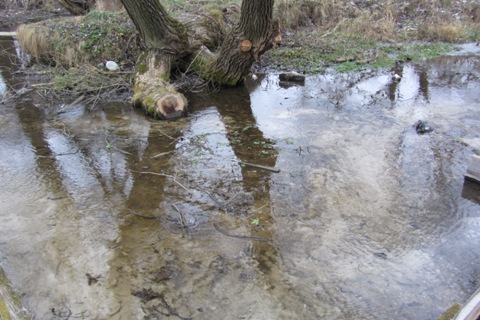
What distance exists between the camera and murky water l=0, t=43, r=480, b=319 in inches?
119

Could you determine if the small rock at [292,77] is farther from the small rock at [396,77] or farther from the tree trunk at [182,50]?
the small rock at [396,77]

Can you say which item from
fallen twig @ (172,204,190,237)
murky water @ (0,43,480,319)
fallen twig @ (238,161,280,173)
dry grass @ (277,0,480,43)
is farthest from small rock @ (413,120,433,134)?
dry grass @ (277,0,480,43)

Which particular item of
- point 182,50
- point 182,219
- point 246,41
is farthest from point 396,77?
point 182,219

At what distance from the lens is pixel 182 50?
7.84 m

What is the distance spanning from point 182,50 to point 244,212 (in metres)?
4.84

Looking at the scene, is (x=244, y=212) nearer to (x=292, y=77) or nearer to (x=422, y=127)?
(x=422, y=127)

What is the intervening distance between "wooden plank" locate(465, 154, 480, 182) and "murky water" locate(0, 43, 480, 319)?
131 mm

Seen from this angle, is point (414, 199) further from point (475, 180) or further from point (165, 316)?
point (165, 316)

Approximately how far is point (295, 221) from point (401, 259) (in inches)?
39.4

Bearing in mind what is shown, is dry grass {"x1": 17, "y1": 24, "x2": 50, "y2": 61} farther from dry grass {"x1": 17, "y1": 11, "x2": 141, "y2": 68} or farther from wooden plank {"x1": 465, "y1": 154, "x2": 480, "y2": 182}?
wooden plank {"x1": 465, "y1": 154, "x2": 480, "y2": 182}

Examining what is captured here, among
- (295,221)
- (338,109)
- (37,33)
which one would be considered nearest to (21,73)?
(37,33)

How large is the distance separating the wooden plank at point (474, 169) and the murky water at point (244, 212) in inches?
5.2

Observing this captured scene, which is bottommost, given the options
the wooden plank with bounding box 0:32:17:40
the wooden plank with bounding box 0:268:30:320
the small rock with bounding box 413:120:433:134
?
the wooden plank with bounding box 0:32:17:40

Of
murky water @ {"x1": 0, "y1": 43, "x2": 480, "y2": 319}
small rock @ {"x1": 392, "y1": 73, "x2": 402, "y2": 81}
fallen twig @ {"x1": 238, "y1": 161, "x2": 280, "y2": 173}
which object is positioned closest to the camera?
murky water @ {"x1": 0, "y1": 43, "x2": 480, "y2": 319}
